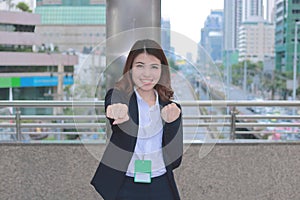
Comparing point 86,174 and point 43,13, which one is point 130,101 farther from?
point 43,13

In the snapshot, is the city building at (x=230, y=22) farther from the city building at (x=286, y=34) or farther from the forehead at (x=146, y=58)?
the city building at (x=286, y=34)

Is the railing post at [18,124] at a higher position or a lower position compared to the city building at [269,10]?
lower

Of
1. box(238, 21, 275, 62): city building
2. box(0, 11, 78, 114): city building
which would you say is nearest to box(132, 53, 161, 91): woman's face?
box(0, 11, 78, 114): city building

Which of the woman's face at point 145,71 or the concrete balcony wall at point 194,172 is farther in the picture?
the concrete balcony wall at point 194,172

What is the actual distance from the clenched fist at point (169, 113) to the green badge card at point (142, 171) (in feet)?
0.52

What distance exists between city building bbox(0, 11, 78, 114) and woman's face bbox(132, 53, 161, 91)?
2191 mm

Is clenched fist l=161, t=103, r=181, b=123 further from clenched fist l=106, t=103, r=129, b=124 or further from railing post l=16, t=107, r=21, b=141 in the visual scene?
railing post l=16, t=107, r=21, b=141

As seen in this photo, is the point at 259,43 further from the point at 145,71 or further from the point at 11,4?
the point at 145,71

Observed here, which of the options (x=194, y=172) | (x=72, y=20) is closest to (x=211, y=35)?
(x=194, y=172)

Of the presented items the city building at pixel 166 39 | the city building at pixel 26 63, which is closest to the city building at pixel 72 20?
the city building at pixel 26 63

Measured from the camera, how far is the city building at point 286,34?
4.56 meters

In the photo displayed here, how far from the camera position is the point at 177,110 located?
1.55 m

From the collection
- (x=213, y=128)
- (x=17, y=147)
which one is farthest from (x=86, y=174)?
(x=213, y=128)

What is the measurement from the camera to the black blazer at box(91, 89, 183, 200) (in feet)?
4.99
